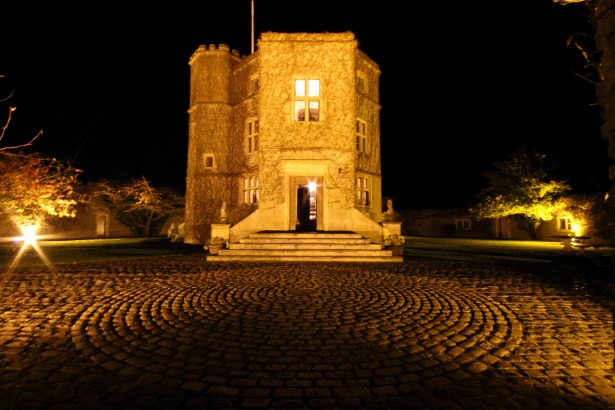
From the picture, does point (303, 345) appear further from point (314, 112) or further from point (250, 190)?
point (314, 112)

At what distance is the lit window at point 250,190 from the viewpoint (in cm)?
1716

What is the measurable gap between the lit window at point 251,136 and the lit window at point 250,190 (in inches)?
59.4

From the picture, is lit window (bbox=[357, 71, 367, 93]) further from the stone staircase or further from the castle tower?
the stone staircase

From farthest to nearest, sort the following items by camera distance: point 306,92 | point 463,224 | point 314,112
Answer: point 463,224, point 314,112, point 306,92

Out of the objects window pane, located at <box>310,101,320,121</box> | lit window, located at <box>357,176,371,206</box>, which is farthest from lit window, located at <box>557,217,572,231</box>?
window pane, located at <box>310,101,320,121</box>

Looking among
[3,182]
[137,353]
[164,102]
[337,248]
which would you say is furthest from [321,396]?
[164,102]

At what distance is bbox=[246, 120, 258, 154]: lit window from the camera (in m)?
17.0

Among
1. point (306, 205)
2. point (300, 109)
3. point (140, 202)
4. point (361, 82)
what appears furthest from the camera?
point (140, 202)

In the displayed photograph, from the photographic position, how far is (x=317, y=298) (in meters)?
6.34

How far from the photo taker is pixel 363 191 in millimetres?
17219

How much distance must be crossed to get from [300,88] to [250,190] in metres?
5.82

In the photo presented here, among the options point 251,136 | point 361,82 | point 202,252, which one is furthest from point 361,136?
point 202,252

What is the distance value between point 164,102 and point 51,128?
880 cm

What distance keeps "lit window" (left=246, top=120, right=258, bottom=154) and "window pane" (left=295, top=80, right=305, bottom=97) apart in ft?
9.89
